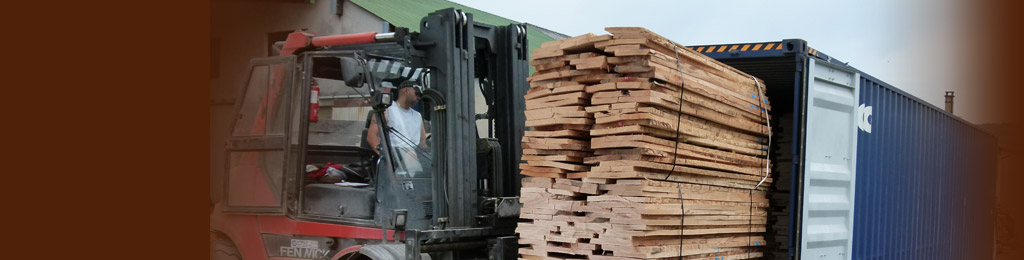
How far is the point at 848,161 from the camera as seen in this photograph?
23.0 ft

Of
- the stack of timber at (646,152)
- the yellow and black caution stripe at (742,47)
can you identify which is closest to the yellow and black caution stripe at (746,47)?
the yellow and black caution stripe at (742,47)

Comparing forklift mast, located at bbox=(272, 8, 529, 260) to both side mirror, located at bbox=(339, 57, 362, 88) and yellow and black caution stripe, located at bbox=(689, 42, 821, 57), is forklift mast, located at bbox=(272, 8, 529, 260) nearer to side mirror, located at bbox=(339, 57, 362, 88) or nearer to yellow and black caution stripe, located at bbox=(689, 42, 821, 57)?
side mirror, located at bbox=(339, 57, 362, 88)

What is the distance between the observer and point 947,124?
10.1 meters

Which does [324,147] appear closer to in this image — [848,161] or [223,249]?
[223,249]

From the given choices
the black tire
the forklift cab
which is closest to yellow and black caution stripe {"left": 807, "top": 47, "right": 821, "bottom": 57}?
the forklift cab

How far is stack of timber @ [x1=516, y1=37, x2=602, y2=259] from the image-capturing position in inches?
212

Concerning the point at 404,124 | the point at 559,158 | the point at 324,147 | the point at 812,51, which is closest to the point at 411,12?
the point at 324,147

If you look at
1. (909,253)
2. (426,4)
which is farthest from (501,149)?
(426,4)

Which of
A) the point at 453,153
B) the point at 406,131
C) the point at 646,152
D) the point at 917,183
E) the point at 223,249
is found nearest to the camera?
the point at 646,152

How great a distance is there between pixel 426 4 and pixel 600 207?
13277 mm

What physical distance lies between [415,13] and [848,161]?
10.7m

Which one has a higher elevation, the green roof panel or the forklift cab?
the green roof panel

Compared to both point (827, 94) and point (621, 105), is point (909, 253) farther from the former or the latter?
point (621, 105)

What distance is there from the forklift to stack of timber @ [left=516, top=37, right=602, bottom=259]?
0.70m
